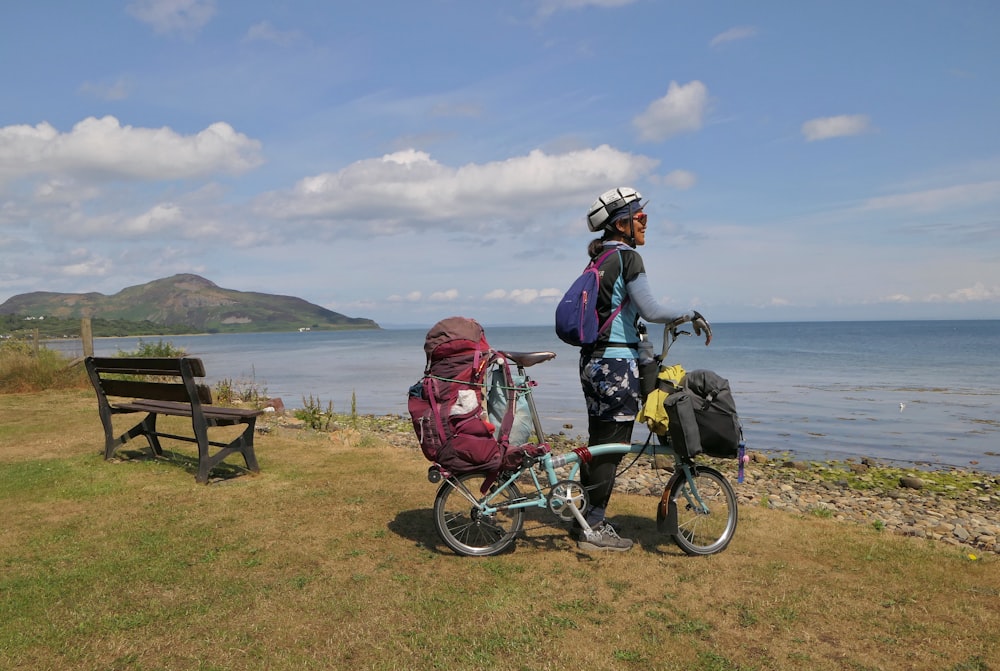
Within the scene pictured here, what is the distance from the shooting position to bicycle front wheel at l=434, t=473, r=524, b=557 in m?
4.94

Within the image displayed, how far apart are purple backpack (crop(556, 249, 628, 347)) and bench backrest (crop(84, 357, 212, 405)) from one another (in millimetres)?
3890

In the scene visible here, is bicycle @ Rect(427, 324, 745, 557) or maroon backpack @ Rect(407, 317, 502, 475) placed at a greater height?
maroon backpack @ Rect(407, 317, 502, 475)

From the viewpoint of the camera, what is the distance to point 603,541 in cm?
511

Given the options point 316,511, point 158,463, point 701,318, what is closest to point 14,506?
point 158,463

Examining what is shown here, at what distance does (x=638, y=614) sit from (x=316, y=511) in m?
3.34

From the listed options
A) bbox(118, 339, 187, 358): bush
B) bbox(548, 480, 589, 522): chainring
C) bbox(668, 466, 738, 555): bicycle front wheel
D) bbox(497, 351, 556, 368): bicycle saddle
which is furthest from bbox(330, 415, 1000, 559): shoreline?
bbox(118, 339, 187, 358): bush

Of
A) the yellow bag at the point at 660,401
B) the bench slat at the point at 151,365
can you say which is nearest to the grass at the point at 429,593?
the yellow bag at the point at 660,401

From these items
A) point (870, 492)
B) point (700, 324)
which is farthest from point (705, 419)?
point (870, 492)

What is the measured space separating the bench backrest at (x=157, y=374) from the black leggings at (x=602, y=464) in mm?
3986

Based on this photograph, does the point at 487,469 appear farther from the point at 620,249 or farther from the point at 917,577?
the point at 917,577

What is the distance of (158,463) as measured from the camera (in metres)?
8.20

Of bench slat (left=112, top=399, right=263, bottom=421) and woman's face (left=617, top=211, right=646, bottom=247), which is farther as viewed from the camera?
bench slat (left=112, top=399, right=263, bottom=421)

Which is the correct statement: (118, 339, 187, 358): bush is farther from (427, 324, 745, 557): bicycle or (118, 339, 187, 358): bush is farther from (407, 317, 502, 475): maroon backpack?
(407, 317, 502, 475): maroon backpack

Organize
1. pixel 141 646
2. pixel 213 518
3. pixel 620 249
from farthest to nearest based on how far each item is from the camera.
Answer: pixel 213 518
pixel 620 249
pixel 141 646
